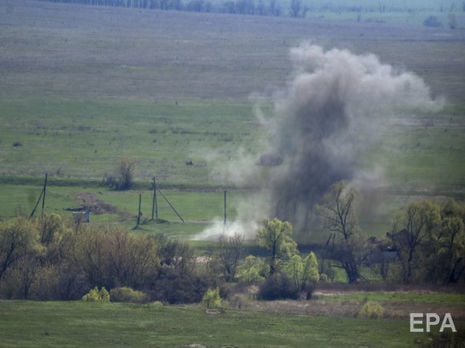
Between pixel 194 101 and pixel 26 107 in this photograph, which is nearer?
pixel 26 107

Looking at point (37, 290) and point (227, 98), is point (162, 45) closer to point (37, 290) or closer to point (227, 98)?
point (227, 98)

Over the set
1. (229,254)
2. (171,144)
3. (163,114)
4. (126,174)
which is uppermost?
(163,114)

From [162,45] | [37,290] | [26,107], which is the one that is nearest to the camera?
[37,290]

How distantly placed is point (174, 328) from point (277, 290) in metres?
9.84

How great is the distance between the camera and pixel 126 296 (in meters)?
53.2

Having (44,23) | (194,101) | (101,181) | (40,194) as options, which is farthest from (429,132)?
(44,23)

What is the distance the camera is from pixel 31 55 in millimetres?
164500

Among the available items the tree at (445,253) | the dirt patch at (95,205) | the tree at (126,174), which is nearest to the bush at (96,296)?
the tree at (445,253)

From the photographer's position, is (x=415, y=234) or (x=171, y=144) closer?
(x=415, y=234)

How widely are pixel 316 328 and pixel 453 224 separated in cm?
1500

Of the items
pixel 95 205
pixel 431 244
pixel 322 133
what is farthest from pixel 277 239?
pixel 95 205

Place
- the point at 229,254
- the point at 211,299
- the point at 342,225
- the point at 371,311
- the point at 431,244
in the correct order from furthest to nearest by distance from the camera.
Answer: the point at 342,225 → the point at 229,254 → the point at 431,244 → the point at 211,299 → the point at 371,311

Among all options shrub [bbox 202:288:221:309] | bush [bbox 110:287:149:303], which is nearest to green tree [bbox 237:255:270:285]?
shrub [bbox 202:288:221:309]

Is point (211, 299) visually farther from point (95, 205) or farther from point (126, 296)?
point (95, 205)
